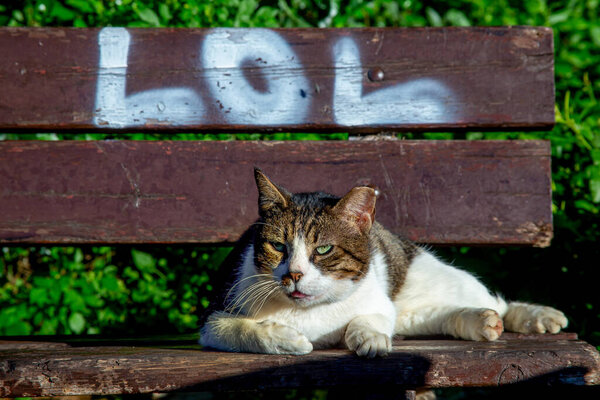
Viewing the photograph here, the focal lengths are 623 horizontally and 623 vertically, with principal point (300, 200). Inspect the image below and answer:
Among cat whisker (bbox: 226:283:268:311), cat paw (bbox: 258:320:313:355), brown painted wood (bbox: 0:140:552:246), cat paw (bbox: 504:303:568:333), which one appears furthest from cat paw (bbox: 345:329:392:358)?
brown painted wood (bbox: 0:140:552:246)

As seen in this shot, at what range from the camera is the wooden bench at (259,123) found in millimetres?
2537

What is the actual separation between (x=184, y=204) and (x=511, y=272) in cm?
157

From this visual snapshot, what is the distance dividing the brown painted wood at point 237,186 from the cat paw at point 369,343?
0.92 meters

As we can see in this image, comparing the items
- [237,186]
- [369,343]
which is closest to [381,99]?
[237,186]

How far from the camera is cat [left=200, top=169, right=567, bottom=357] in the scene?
181 cm

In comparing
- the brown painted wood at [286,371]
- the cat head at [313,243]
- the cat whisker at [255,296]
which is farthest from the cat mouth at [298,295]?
the brown painted wood at [286,371]

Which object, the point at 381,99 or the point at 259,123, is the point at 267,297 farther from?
the point at 381,99

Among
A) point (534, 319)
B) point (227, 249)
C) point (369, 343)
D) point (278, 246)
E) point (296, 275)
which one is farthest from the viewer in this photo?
point (227, 249)

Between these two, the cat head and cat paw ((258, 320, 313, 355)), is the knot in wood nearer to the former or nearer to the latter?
the cat head

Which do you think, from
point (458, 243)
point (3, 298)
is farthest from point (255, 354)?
point (3, 298)

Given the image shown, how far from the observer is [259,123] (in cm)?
258

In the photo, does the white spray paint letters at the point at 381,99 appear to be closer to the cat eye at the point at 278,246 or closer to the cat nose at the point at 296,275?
the cat eye at the point at 278,246

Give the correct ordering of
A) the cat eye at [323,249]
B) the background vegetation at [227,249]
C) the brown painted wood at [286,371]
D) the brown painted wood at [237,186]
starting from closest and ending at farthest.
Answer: the brown painted wood at [286,371] → the cat eye at [323,249] → the brown painted wood at [237,186] → the background vegetation at [227,249]

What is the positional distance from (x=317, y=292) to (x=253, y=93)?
41.2 inches
